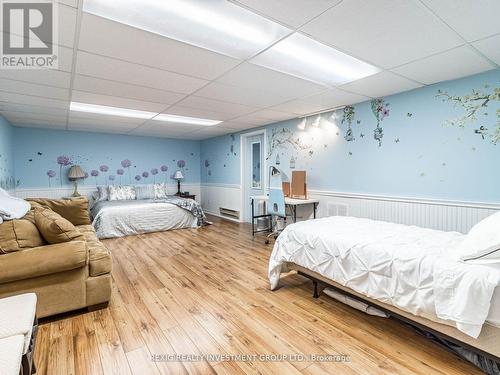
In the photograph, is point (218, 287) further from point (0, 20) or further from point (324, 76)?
point (0, 20)

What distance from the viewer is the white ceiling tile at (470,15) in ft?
4.96

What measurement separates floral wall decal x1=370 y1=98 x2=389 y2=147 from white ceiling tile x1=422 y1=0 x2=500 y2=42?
150 cm

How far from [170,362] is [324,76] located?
2.91m

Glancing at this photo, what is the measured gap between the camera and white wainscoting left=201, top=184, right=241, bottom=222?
631 centimetres

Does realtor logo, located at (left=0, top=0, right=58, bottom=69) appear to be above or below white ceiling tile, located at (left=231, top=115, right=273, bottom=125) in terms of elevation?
below

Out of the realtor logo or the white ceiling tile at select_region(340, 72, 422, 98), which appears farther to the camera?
the white ceiling tile at select_region(340, 72, 422, 98)

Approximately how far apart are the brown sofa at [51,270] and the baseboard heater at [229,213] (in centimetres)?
410

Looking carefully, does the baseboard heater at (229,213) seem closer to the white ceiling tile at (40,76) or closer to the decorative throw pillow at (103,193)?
the decorative throw pillow at (103,193)

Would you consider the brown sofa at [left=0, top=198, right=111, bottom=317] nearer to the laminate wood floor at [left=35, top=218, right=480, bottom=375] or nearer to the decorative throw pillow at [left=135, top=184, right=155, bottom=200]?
the laminate wood floor at [left=35, top=218, right=480, bottom=375]

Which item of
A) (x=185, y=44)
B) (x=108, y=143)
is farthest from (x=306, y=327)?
(x=108, y=143)

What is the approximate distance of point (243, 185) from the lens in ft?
20.1

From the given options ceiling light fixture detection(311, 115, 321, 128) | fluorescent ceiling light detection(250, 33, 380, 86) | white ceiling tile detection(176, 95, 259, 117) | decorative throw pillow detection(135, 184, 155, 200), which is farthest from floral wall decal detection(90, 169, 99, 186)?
fluorescent ceiling light detection(250, 33, 380, 86)

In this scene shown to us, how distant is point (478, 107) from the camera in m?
2.59

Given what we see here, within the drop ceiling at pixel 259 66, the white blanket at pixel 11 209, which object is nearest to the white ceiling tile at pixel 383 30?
the drop ceiling at pixel 259 66
